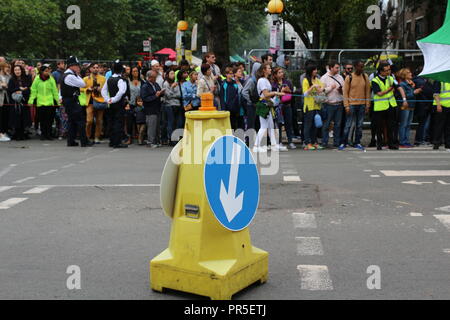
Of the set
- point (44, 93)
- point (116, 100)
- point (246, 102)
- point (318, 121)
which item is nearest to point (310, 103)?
point (318, 121)

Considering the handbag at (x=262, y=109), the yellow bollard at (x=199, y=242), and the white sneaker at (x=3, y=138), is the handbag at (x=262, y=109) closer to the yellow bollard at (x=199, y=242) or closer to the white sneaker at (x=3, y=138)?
the white sneaker at (x=3, y=138)

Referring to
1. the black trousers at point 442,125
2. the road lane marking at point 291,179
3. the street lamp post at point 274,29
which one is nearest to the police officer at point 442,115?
the black trousers at point 442,125

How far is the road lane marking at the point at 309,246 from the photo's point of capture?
22.1 feet

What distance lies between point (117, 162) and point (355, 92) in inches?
218

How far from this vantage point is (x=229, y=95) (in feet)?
53.4

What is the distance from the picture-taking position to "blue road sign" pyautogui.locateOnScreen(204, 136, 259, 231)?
207 inches

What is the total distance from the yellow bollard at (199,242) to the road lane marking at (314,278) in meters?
0.46

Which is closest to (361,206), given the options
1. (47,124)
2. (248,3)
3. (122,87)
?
(122,87)

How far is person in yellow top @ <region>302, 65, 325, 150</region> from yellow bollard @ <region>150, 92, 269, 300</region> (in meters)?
10.8

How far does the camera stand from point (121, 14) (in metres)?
51.1

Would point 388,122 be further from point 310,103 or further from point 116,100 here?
point 116,100

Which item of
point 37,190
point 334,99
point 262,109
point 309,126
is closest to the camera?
point 37,190

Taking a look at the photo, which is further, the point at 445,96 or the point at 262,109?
the point at 445,96

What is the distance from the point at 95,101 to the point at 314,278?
40.8 ft
